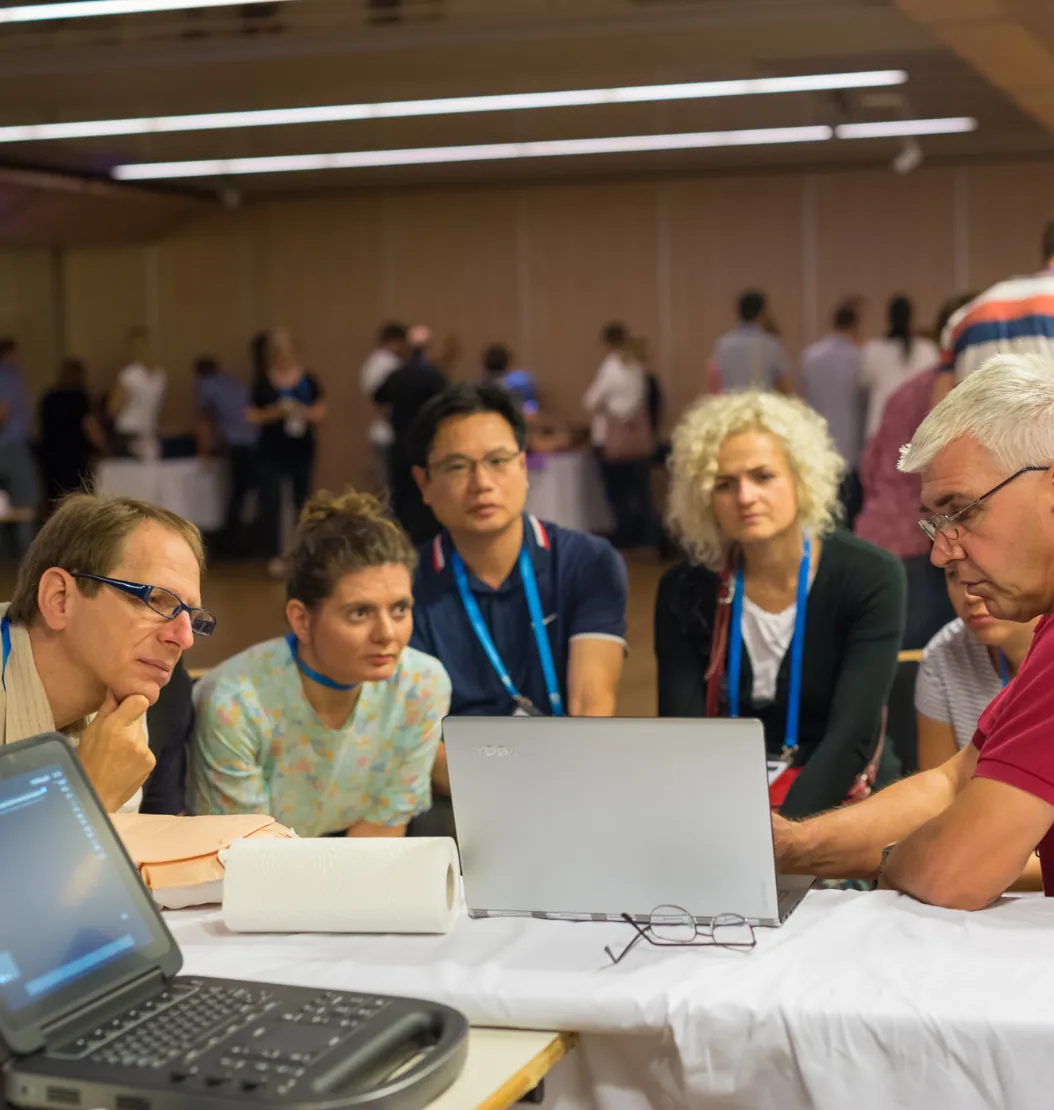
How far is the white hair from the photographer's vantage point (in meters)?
1.90

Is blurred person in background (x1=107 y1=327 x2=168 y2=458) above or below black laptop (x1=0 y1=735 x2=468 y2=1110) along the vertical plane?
above

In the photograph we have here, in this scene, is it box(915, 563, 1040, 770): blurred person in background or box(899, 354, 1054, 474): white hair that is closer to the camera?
box(899, 354, 1054, 474): white hair

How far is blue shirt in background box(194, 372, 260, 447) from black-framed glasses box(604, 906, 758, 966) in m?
11.0

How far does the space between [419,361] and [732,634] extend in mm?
6602

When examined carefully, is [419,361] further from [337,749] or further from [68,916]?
[68,916]

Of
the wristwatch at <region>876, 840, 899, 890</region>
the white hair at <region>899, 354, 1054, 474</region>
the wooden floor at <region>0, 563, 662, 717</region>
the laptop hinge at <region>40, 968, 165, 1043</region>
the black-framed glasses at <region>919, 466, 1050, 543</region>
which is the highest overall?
the white hair at <region>899, 354, 1054, 474</region>

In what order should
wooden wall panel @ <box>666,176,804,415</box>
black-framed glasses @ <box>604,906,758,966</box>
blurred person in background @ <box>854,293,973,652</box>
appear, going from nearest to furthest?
black-framed glasses @ <box>604,906,758,966</box>
blurred person in background @ <box>854,293,973,652</box>
wooden wall panel @ <box>666,176,804,415</box>

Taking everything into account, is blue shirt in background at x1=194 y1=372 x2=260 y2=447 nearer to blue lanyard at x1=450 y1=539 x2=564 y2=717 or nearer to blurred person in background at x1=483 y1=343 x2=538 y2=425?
blurred person in background at x1=483 y1=343 x2=538 y2=425

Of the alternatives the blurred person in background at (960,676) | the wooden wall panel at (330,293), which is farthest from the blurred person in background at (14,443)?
the blurred person in background at (960,676)

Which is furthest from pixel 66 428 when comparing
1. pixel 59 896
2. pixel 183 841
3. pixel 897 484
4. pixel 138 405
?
pixel 59 896

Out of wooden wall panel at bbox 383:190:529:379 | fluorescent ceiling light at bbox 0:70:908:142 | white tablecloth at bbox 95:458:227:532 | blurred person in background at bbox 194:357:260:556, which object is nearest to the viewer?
fluorescent ceiling light at bbox 0:70:908:142

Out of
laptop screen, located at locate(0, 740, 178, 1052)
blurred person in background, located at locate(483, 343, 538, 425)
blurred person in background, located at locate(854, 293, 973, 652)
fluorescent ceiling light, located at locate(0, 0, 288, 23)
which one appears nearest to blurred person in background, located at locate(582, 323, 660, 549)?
blurred person in background, located at locate(483, 343, 538, 425)

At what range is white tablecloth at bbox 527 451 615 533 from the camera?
10.8 m

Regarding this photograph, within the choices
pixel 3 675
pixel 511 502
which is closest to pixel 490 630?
pixel 511 502
